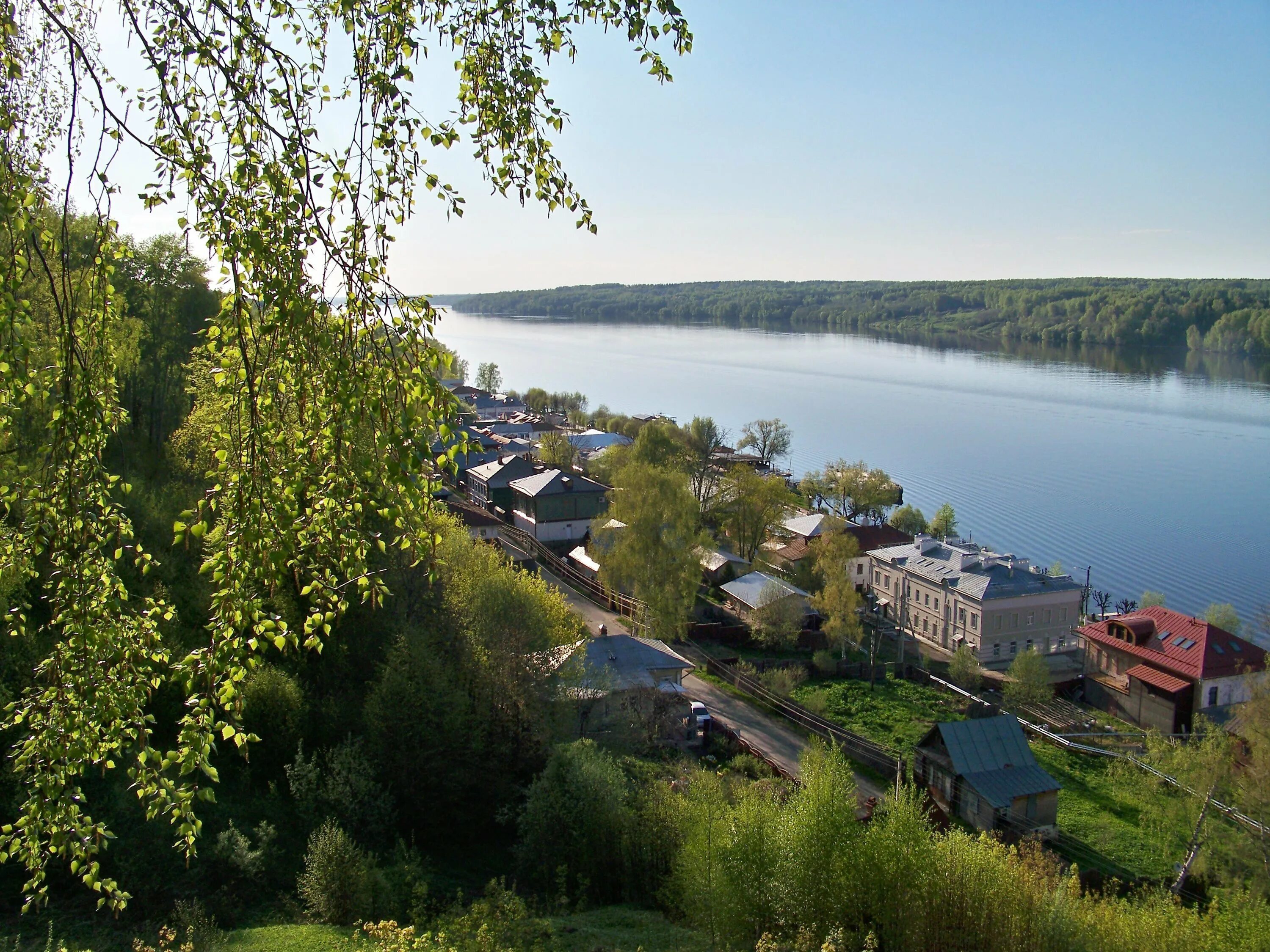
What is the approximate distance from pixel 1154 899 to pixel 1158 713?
35.6 ft

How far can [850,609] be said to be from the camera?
19.0m

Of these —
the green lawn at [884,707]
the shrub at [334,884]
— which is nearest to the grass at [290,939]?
the shrub at [334,884]

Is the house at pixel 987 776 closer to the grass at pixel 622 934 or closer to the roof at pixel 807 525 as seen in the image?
the grass at pixel 622 934

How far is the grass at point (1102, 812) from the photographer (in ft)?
39.5

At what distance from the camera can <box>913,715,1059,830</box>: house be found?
12.4 meters

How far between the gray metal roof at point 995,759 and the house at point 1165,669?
17.4ft

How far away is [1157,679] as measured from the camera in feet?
56.3

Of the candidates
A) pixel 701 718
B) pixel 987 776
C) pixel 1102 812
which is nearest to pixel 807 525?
pixel 701 718

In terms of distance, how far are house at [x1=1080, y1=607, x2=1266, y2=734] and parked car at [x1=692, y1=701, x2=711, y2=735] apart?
29.9ft

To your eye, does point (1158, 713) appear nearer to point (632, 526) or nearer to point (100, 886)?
point (632, 526)

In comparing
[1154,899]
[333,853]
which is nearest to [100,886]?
[333,853]

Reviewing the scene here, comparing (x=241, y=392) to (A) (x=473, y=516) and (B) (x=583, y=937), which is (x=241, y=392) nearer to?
(B) (x=583, y=937)

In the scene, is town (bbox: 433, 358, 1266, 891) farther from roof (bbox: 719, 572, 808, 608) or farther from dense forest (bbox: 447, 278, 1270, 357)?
dense forest (bbox: 447, 278, 1270, 357)

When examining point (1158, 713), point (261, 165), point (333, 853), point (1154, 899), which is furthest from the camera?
point (1158, 713)
